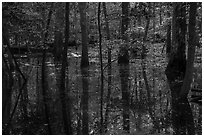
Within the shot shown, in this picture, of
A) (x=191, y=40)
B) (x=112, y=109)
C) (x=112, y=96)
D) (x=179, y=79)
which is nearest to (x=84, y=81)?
(x=112, y=96)

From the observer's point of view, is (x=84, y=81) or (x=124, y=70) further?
(x=124, y=70)

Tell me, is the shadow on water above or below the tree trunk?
below

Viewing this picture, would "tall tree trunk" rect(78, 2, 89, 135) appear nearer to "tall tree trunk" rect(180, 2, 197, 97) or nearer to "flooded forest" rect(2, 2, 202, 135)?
"flooded forest" rect(2, 2, 202, 135)

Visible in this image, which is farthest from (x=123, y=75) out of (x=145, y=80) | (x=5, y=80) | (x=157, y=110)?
(x=157, y=110)

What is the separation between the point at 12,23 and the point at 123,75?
5.89 metres

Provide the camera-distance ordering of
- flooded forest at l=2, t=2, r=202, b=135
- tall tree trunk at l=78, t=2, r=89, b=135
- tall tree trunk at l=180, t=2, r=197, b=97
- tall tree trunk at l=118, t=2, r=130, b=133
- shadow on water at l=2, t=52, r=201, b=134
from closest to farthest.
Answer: shadow on water at l=2, t=52, r=201, b=134, flooded forest at l=2, t=2, r=202, b=135, tall tree trunk at l=78, t=2, r=89, b=135, tall tree trunk at l=118, t=2, r=130, b=133, tall tree trunk at l=180, t=2, r=197, b=97

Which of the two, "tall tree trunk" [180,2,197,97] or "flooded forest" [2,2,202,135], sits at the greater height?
"tall tree trunk" [180,2,197,97]

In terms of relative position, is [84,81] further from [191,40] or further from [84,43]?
[191,40]

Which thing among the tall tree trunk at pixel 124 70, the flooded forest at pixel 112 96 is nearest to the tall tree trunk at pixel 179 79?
the flooded forest at pixel 112 96

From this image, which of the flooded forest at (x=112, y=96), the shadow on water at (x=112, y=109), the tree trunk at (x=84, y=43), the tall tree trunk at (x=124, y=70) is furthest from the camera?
the tree trunk at (x=84, y=43)

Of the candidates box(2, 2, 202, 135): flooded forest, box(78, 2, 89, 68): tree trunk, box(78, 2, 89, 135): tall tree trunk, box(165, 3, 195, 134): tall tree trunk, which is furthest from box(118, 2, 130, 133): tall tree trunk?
box(78, 2, 89, 68): tree trunk

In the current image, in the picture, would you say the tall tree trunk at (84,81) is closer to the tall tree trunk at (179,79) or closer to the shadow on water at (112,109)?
the shadow on water at (112,109)

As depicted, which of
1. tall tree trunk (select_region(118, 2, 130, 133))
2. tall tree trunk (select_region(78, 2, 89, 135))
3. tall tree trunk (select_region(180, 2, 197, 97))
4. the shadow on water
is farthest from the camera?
tall tree trunk (select_region(180, 2, 197, 97))

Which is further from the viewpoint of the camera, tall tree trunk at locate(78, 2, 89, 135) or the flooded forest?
tall tree trunk at locate(78, 2, 89, 135)
